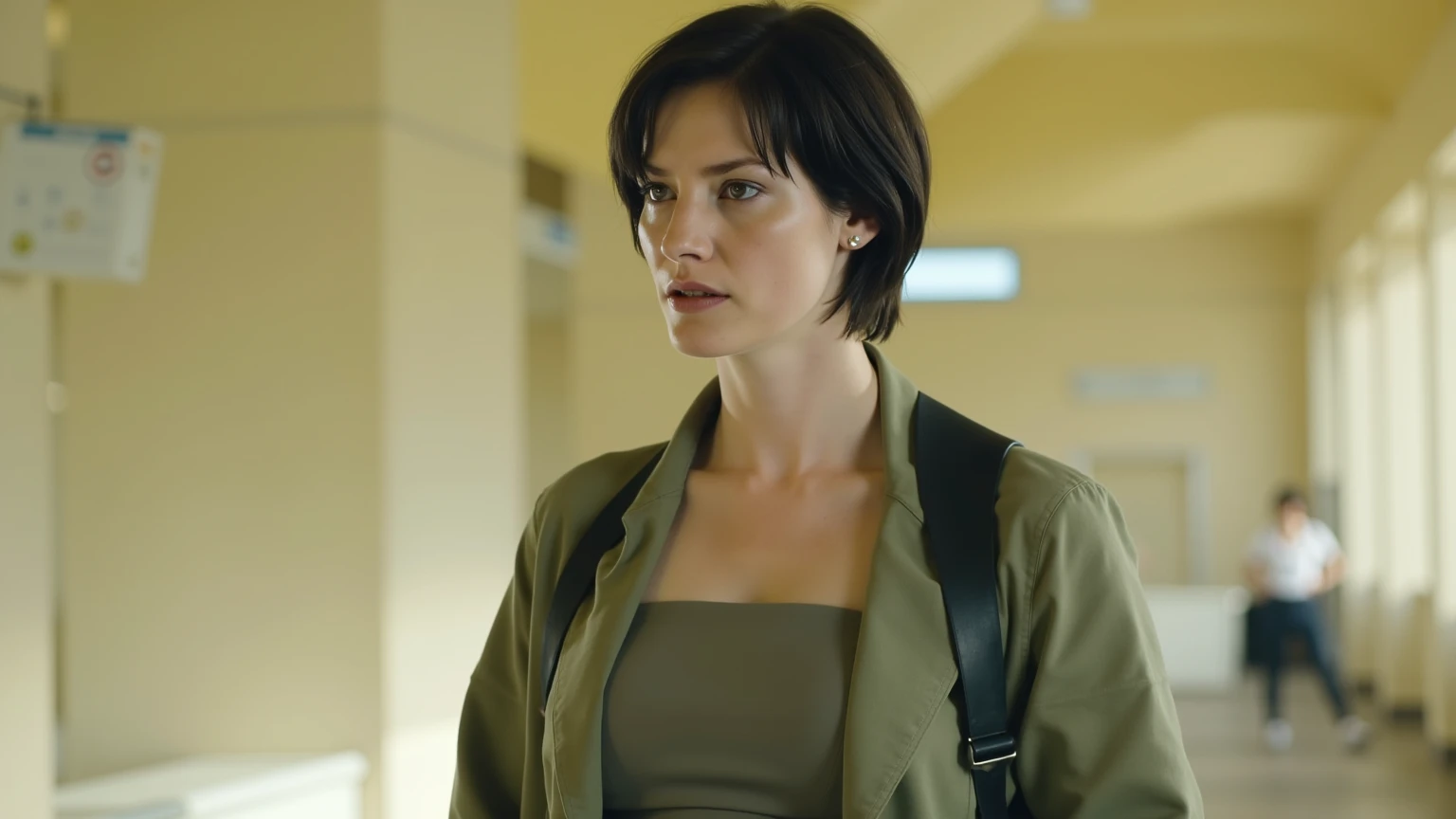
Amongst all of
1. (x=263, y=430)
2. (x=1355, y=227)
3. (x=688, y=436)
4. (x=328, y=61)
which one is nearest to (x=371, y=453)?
(x=263, y=430)

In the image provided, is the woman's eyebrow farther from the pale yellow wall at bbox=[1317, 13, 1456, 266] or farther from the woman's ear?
the pale yellow wall at bbox=[1317, 13, 1456, 266]

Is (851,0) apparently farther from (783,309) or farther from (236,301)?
(783,309)

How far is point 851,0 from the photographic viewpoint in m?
8.20

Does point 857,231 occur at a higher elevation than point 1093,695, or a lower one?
higher

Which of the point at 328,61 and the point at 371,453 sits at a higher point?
the point at 328,61

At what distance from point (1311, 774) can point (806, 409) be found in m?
9.80

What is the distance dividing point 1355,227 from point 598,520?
15.6m

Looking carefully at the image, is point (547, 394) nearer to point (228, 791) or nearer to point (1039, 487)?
point (228, 791)

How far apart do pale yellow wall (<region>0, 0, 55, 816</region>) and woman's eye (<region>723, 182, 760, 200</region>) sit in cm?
253

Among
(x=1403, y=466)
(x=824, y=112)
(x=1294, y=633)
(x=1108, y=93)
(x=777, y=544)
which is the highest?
(x=1108, y=93)

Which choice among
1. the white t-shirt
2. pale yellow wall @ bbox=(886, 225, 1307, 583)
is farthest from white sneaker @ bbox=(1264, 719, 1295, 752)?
pale yellow wall @ bbox=(886, 225, 1307, 583)

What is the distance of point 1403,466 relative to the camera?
14.9 meters

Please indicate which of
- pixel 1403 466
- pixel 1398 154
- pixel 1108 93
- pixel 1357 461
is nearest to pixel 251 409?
pixel 1398 154

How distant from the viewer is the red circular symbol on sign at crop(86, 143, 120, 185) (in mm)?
3852
